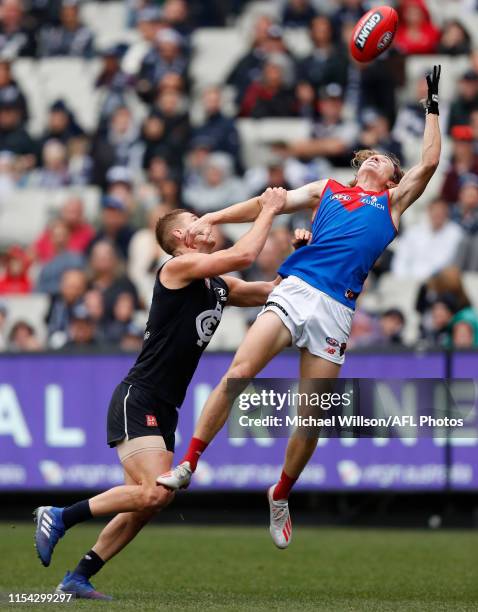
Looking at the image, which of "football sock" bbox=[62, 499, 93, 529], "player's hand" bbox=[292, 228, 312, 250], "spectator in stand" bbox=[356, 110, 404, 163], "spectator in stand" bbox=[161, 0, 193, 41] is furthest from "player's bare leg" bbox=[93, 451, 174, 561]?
"spectator in stand" bbox=[161, 0, 193, 41]

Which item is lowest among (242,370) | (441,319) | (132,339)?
(132,339)

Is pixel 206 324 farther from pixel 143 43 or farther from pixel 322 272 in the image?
pixel 143 43

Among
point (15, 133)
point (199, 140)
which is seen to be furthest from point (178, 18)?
point (15, 133)

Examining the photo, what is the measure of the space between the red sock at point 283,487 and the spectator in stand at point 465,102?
878 cm

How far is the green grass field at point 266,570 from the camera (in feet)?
29.0

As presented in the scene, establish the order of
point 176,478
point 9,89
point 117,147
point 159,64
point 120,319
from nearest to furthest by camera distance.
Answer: point 176,478 → point 120,319 → point 117,147 → point 159,64 → point 9,89

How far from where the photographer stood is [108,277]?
53.1 ft

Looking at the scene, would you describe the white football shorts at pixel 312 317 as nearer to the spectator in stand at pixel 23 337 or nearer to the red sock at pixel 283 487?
the red sock at pixel 283 487

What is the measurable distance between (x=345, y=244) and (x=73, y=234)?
29.2 feet

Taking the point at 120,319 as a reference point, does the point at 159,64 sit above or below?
above

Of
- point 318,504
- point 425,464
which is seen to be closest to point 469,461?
point 425,464

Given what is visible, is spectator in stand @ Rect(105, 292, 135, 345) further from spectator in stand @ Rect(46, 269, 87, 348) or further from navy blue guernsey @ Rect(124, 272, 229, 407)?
navy blue guernsey @ Rect(124, 272, 229, 407)

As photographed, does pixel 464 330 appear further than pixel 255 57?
No

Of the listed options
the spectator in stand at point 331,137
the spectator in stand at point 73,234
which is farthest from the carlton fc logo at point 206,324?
the spectator in stand at point 331,137
